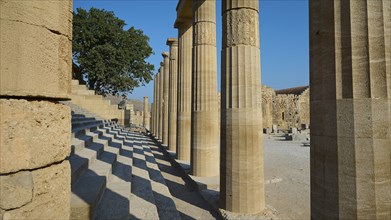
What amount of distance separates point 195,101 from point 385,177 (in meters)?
6.17

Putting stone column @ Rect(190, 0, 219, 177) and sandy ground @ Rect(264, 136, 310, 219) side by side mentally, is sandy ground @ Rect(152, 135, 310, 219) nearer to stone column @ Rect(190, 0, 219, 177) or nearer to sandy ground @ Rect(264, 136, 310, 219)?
sandy ground @ Rect(264, 136, 310, 219)

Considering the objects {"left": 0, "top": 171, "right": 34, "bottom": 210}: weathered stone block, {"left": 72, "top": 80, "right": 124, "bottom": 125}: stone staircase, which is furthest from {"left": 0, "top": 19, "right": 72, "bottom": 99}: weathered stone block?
{"left": 72, "top": 80, "right": 124, "bottom": 125}: stone staircase

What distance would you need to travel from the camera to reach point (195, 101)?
7.93 m

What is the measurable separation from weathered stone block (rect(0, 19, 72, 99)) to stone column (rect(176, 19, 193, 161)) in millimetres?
7963

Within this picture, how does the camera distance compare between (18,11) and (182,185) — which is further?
(182,185)

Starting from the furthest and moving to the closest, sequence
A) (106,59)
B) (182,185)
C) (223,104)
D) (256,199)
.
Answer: (106,59) < (182,185) < (223,104) < (256,199)

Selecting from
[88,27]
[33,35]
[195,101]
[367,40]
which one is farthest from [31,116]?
[88,27]

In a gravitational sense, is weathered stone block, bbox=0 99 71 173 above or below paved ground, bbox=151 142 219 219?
above

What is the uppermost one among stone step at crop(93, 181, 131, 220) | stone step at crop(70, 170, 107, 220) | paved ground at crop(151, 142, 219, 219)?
stone step at crop(70, 170, 107, 220)

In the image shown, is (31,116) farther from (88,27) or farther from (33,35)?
(88,27)

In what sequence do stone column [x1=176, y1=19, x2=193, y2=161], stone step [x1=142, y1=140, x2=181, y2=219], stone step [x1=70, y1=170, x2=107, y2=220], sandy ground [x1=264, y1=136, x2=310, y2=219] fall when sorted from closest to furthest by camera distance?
1. stone step [x1=70, y1=170, x2=107, y2=220]
2. stone step [x1=142, y1=140, x2=181, y2=219]
3. sandy ground [x1=264, y1=136, x2=310, y2=219]
4. stone column [x1=176, y1=19, x2=193, y2=161]

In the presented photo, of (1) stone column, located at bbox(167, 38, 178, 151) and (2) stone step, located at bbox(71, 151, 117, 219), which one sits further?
(1) stone column, located at bbox(167, 38, 178, 151)

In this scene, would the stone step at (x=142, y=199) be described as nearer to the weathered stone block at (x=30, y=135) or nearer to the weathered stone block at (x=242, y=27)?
the weathered stone block at (x=30, y=135)

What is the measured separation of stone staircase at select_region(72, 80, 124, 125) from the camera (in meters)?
18.0
